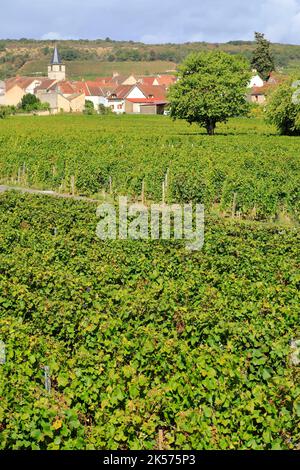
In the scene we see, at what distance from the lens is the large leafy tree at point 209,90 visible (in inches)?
2276

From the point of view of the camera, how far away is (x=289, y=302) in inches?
460

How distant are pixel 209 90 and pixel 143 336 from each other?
51.7m

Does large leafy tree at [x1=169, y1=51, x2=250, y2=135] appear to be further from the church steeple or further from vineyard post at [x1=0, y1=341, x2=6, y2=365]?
the church steeple

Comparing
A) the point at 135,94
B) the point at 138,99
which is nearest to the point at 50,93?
the point at 135,94

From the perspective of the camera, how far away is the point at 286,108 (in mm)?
55375

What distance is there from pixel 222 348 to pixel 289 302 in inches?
90.8

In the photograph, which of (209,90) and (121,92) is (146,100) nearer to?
(121,92)

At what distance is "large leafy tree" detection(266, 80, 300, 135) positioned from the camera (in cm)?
5431

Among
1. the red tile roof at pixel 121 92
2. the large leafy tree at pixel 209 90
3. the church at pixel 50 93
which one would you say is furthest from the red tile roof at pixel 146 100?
the large leafy tree at pixel 209 90

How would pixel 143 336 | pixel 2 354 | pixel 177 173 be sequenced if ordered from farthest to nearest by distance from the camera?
pixel 177 173
pixel 143 336
pixel 2 354

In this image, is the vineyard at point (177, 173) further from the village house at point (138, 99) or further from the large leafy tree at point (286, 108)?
the village house at point (138, 99)

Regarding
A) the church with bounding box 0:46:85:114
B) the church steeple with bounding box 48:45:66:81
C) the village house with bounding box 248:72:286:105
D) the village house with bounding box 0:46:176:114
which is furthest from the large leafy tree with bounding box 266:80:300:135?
the church steeple with bounding box 48:45:66:81

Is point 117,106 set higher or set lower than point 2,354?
higher
